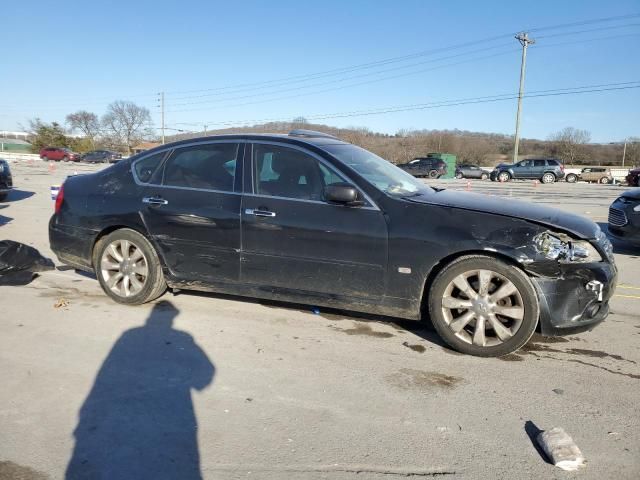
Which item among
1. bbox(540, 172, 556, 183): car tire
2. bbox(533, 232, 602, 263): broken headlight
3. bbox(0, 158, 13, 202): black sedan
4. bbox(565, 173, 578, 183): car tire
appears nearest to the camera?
bbox(533, 232, 602, 263): broken headlight

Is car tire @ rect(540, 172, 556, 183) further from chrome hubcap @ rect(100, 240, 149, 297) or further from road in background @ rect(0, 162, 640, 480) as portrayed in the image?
chrome hubcap @ rect(100, 240, 149, 297)

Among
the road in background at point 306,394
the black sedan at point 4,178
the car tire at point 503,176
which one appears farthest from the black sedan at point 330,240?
the car tire at point 503,176

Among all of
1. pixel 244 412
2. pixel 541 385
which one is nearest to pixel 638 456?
pixel 541 385

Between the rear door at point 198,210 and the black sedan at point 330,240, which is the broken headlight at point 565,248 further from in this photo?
the rear door at point 198,210

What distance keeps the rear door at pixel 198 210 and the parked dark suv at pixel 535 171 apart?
37474mm

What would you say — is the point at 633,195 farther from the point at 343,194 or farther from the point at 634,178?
the point at 634,178

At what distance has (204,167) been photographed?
4695 mm

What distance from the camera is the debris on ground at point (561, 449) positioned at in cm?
250

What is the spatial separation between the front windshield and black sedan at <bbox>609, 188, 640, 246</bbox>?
4.91 metres

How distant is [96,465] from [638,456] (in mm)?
2746

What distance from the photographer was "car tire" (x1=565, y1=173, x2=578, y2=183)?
41.3 meters

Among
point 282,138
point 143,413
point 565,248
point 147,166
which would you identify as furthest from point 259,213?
point 565,248

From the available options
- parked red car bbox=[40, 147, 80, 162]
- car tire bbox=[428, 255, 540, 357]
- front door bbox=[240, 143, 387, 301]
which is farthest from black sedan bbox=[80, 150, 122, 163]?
car tire bbox=[428, 255, 540, 357]

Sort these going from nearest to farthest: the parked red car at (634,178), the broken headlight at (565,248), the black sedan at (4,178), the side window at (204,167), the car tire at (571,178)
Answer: the broken headlight at (565,248) < the side window at (204,167) < the black sedan at (4,178) < the parked red car at (634,178) < the car tire at (571,178)
